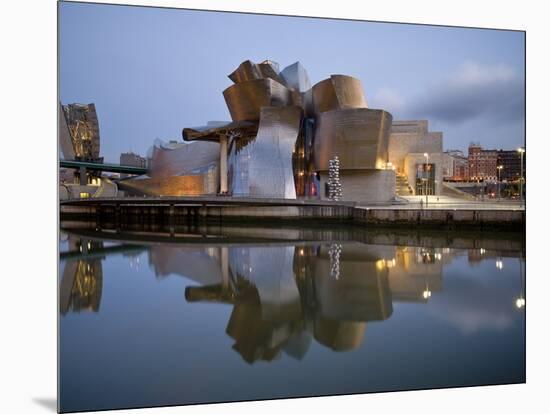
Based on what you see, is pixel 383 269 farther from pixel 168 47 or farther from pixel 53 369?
pixel 53 369

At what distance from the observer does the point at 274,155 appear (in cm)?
1872

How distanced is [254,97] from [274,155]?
3829 millimetres

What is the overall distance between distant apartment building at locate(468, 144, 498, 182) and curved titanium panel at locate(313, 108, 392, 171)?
3915mm

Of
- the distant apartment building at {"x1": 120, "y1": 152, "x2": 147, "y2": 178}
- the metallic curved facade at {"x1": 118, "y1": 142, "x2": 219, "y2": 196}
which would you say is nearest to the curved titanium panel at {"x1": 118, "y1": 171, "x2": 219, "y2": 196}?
the metallic curved facade at {"x1": 118, "y1": 142, "x2": 219, "y2": 196}

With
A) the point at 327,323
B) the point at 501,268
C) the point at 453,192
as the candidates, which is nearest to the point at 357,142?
the point at 453,192

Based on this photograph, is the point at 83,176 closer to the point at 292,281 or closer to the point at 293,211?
the point at 293,211

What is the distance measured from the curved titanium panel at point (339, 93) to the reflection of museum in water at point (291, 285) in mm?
11174

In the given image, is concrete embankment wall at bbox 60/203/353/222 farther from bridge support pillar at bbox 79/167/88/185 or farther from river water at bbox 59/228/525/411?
river water at bbox 59/228/525/411

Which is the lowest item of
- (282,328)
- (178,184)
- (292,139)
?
(282,328)

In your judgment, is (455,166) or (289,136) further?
(455,166)

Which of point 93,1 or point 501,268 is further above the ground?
point 93,1

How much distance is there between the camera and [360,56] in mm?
5020

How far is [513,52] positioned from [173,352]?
12.4ft

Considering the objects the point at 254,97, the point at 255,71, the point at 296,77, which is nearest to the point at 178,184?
the point at 254,97
